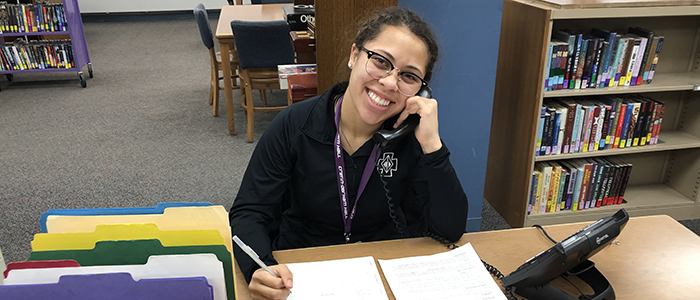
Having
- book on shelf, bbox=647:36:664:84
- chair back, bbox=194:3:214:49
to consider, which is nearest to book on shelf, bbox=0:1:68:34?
chair back, bbox=194:3:214:49

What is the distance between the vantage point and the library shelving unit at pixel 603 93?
7.50 feet

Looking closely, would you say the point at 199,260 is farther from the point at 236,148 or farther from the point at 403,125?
the point at 236,148

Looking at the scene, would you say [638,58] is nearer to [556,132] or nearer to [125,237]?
[556,132]

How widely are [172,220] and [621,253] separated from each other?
109 centimetres

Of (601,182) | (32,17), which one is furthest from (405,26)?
(32,17)

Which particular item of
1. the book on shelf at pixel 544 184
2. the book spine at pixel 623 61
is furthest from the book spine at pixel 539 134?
the book spine at pixel 623 61

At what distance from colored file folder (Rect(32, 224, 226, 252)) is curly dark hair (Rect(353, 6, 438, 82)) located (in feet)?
2.30

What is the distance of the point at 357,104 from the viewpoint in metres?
1.31

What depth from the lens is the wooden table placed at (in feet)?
12.1

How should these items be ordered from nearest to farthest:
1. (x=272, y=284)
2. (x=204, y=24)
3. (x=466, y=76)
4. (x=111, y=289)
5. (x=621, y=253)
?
(x=111, y=289), (x=272, y=284), (x=621, y=253), (x=466, y=76), (x=204, y=24)

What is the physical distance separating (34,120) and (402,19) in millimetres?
4145

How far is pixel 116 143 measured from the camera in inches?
149

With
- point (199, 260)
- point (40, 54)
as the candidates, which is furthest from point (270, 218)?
point (40, 54)

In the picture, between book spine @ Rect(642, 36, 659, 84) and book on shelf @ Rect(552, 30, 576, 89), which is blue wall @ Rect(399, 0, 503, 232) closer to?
book on shelf @ Rect(552, 30, 576, 89)
